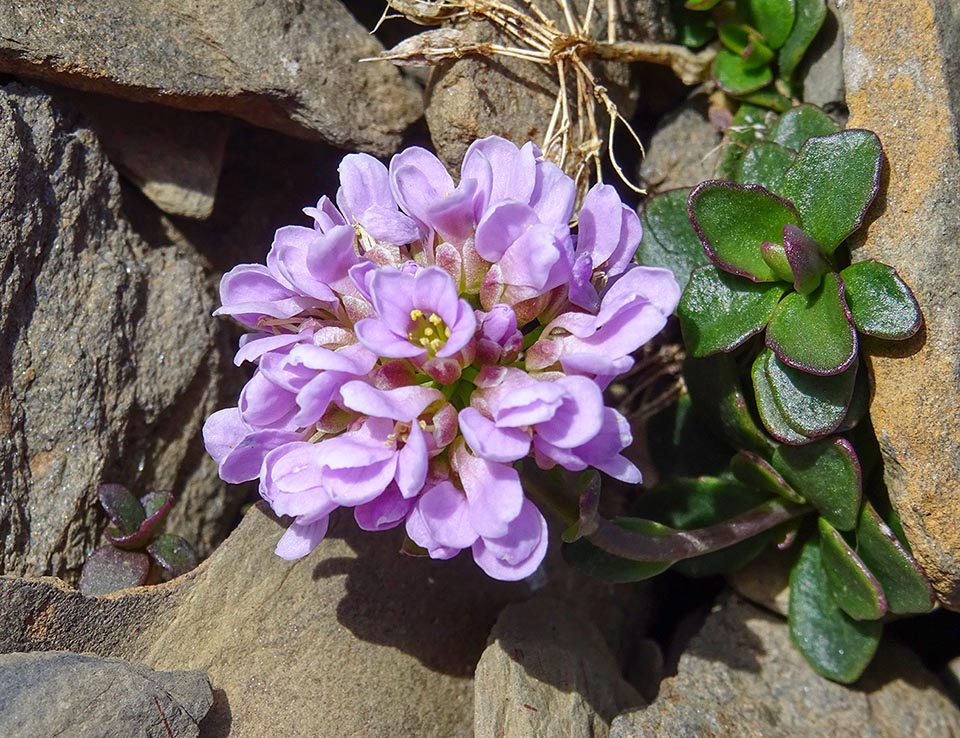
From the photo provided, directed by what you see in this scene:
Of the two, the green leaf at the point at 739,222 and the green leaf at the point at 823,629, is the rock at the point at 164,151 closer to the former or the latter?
the green leaf at the point at 739,222

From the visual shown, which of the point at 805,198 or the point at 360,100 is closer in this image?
the point at 805,198

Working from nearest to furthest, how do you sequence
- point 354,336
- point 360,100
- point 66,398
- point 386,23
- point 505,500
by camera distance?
point 505,500
point 354,336
point 66,398
point 360,100
point 386,23

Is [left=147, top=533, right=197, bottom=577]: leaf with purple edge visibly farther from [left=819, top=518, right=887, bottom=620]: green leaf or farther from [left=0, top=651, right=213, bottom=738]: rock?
[left=819, top=518, right=887, bottom=620]: green leaf

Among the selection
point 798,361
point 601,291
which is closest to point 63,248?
point 601,291

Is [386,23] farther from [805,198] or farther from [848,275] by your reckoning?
[848,275]

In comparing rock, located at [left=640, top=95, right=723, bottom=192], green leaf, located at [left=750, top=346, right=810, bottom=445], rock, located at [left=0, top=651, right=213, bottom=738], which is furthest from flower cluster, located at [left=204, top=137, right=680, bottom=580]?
rock, located at [left=640, top=95, right=723, bottom=192]

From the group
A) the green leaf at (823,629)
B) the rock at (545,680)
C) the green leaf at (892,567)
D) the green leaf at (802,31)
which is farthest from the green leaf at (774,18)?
the rock at (545,680)

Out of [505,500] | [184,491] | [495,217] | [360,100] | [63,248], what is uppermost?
[495,217]
